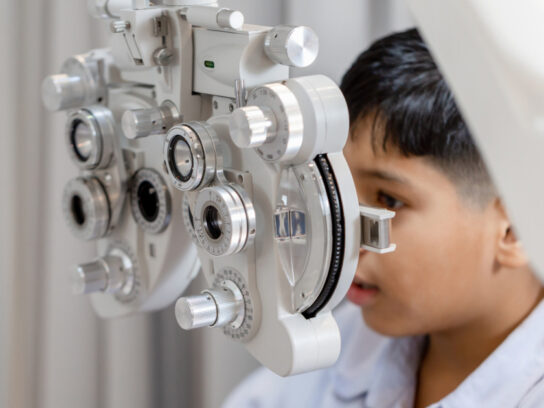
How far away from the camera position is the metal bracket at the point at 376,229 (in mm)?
384

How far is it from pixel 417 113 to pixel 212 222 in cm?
27

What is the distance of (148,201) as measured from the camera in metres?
0.50

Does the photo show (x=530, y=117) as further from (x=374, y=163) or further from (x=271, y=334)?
(x=374, y=163)

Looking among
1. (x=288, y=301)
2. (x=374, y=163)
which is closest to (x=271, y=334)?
(x=288, y=301)

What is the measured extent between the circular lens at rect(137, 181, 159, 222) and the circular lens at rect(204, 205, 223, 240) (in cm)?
7

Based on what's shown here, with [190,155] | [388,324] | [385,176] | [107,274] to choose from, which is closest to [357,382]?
[388,324]

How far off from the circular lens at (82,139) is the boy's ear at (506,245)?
33cm

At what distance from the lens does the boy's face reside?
2.15ft

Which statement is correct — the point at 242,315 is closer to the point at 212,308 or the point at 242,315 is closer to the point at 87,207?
the point at 212,308

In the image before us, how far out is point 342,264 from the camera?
39 centimetres

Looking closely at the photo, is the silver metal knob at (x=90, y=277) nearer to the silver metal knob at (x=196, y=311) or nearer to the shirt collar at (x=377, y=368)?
the silver metal knob at (x=196, y=311)

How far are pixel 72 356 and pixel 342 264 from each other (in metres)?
0.61

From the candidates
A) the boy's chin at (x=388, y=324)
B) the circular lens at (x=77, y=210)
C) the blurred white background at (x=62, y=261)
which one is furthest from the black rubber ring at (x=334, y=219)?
the blurred white background at (x=62, y=261)

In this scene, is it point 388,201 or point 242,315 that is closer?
point 242,315
